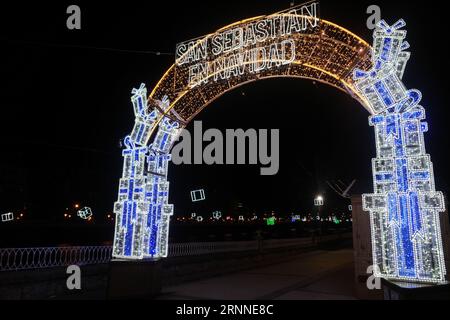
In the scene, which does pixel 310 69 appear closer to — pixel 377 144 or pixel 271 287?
pixel 377 144

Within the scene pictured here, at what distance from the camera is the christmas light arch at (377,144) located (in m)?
4.98

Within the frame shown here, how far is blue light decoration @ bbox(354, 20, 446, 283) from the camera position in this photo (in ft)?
16.0

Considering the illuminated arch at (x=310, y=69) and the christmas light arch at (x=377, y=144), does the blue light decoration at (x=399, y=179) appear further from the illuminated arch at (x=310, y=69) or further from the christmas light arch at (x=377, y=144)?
the illuminated arch at (x=310, y=69)

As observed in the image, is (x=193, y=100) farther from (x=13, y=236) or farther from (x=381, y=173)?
(x=13, y=236)

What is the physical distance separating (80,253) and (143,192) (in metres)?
2.03

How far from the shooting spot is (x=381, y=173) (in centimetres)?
534

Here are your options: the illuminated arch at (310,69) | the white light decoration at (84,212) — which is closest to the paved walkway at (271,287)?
the illuminated arch at (310,69)

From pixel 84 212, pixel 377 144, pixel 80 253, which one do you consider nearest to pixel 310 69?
pixel 377 144

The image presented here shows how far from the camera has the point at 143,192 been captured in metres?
7.52

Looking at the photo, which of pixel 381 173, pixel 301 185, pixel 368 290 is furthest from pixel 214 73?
pixel 301 185

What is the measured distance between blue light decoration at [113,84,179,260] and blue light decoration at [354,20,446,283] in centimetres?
450

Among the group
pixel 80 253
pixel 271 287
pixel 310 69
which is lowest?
pixel 271 287

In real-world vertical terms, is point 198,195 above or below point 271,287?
above

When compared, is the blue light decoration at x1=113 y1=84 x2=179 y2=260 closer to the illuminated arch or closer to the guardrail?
the illuminated arch
